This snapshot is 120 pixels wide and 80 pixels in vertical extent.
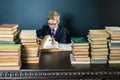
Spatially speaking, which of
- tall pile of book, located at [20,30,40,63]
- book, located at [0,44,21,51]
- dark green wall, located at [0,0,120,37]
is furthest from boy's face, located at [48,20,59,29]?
book, located at [0,44,21,51]

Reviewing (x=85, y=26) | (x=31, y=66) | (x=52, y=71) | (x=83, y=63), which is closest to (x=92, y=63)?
(x=83, y=63)

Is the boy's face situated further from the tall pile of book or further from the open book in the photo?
the tall pile of book

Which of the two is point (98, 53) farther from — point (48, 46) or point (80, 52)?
point (48, 46)

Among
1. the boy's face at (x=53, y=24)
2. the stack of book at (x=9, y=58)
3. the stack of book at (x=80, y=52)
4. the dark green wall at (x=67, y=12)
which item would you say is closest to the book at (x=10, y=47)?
the stack of book at (x=9, y=58)

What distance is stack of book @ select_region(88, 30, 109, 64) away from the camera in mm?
1671

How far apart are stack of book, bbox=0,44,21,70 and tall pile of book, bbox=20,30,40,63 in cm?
13

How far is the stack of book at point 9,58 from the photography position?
59.4 inches

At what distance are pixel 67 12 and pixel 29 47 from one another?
9.45 ft

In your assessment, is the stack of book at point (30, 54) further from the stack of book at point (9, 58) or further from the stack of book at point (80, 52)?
the stack of book at point (80, 52)

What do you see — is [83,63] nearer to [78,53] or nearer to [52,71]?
[78,53]

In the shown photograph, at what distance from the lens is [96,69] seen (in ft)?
5.09

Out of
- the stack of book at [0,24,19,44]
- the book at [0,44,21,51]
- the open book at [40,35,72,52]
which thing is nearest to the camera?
the book at [0,44,21,51]

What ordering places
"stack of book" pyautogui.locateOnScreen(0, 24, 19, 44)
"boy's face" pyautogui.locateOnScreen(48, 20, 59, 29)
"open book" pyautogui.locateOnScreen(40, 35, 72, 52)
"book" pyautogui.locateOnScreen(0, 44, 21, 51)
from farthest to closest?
"boy's face" pyautogui.locateOnScreen(48, 20, 59, 29), "open book" pyautogui.locateOnScreen(40, 35, 72, 52), "stack of book" pyautogui.locateOnScreen(0, 24, 19, 44), "book" pyautogui.locateOnScreen(0, 44, 21, 51)

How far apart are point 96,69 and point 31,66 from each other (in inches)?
19.7
